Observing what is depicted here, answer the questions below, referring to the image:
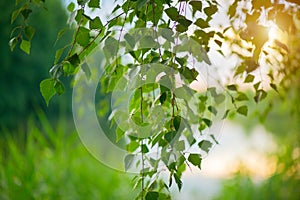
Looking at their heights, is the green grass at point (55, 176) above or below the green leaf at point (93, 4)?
below

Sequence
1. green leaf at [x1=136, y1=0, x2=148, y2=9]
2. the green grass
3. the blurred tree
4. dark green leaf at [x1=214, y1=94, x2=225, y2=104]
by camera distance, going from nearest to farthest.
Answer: green leaf at [x1=136, y1=0, x2=148, y2=9], dark green leaf at [x1=214, y1=94, x2=225, y2=104], the green grass, the blurred tree

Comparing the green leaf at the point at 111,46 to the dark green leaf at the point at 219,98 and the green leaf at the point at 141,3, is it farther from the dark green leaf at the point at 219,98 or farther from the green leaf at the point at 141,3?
the dark green leaf at the point at 219,98

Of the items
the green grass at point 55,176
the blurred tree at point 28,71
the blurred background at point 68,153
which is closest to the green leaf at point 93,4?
the blurred background at point 68,153

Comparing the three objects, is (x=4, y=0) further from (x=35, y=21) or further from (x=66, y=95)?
(x=66, y=95)

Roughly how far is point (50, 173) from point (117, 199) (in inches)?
12.4

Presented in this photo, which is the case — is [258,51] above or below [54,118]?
below

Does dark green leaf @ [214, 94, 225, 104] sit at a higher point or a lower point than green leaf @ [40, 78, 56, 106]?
higher

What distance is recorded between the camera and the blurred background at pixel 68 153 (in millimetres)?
1765

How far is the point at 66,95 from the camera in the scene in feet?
10.3

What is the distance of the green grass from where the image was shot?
1679 millimetres

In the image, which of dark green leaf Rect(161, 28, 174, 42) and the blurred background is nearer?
dark green leaf Rect(161, 28, 174, 42)

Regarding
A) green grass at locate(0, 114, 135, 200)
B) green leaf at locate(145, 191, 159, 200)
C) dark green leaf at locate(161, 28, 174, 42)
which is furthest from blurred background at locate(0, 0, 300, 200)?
dark green leaf at locate(161, 28, 174, 42)

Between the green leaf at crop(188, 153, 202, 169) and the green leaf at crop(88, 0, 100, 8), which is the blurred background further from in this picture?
the green leaf at crop(88, 0, 100, 8)

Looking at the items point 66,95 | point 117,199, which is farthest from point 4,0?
point 117,199
